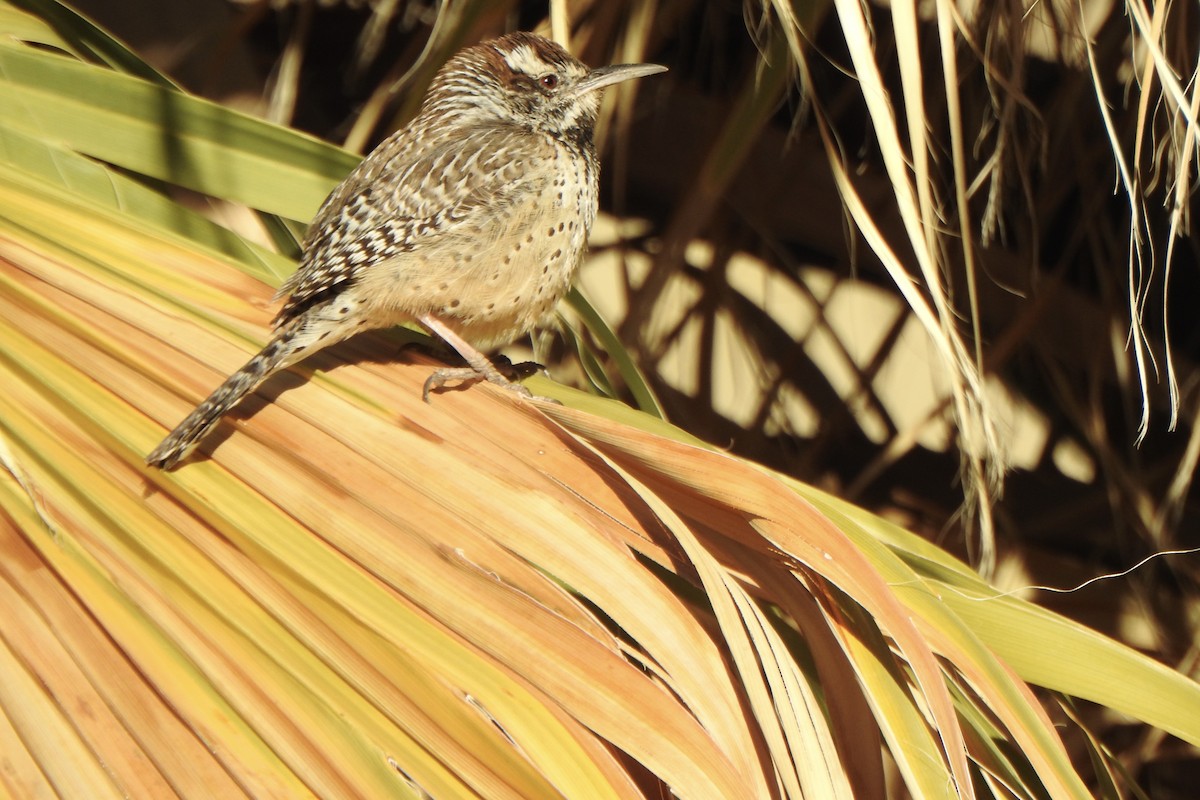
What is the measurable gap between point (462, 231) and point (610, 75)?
1.45 feet

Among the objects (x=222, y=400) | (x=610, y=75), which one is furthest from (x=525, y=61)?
(x=222, y=400)

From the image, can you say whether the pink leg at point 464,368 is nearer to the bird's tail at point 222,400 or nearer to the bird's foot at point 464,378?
the bird's foot at point 464,378

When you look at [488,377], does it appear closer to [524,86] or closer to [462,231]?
[462,231]

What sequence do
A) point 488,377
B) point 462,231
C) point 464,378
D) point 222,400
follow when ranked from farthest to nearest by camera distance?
point 462,231
point 488,377
point 464,378
point 222,400

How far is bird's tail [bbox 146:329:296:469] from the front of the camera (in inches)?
42.5

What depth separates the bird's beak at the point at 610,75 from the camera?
189 cm

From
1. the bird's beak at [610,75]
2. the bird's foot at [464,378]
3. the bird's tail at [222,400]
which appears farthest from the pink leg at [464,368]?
the bird's beak at [610,75]

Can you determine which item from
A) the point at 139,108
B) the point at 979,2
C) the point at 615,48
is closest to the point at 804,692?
the point at 139,108

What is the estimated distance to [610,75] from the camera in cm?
194

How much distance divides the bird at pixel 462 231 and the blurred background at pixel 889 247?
Result: 0.14 m

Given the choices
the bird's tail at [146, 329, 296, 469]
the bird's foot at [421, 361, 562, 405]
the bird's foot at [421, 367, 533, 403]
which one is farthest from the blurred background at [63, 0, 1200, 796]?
the bird's tail at [146, 329, 296, 469]

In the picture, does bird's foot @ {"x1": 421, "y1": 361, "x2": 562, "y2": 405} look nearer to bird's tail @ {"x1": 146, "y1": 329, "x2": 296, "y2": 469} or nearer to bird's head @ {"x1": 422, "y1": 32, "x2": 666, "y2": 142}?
bird's tail @ {"x1": 146, "y1": 329, "x2": 296, "y2": 469}

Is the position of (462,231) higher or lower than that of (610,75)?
lower

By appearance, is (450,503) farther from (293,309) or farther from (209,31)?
(209,31)
